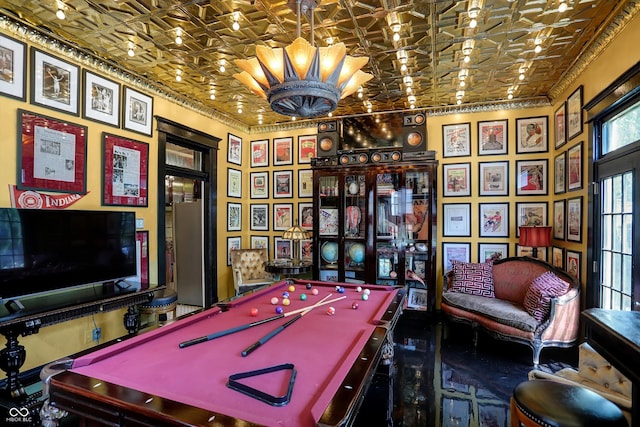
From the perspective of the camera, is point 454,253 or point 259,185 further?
point 259,185

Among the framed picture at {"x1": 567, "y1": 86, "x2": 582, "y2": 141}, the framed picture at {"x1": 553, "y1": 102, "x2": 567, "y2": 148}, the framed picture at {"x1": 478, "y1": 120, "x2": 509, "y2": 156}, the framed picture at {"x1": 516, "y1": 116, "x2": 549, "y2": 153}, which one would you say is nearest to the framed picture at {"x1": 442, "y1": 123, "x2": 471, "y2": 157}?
the framed picture at {"x1": 478, "y1": 120, "x2": 509, "y2": 156}

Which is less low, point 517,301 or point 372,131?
point 372,131

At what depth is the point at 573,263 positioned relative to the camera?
12.6 ft

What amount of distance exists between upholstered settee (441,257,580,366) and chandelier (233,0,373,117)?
9.87ft

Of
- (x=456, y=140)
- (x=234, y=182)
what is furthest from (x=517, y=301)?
(x=234, y=182)

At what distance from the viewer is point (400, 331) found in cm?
441

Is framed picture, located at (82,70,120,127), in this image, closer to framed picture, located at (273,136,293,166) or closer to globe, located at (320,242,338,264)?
framed picture, located at (273,136,293,166)

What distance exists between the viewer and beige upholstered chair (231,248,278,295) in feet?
16.9

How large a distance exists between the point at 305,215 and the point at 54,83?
12.2 ft

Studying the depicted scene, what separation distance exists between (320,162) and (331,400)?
428 centimetres

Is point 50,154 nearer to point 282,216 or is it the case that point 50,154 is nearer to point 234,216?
point 234,216

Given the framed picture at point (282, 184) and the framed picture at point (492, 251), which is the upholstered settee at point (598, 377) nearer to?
the framed picture at point (492, 251)

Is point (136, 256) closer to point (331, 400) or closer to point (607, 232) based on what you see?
point (331, 400)

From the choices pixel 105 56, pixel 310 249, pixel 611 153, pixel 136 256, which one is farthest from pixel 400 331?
pixel 105 56
